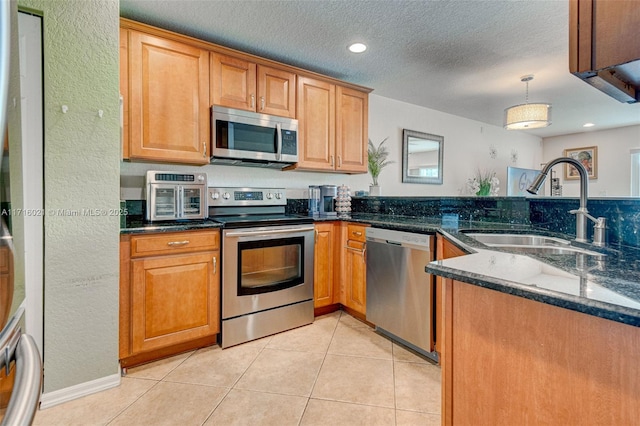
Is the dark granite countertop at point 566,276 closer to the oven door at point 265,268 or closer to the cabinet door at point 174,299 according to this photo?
the oven door at point 265,268

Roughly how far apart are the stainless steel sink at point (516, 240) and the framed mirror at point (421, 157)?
93.5 inches

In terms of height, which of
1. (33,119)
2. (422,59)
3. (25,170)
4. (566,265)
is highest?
(422,59)

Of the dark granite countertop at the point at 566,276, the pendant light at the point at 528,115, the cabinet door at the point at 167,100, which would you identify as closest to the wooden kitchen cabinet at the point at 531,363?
the dark granite countertop at the point at 566,276

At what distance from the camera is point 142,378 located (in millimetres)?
1838

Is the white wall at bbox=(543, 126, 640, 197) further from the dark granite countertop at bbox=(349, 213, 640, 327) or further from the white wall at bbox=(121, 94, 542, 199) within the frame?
the dark granite countertop at bbox=(349, 213, 640, 327)

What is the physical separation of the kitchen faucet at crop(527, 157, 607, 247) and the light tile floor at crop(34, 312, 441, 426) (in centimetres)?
110

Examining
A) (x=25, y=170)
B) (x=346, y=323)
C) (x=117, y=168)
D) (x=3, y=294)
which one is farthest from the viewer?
(x=346, y=323)

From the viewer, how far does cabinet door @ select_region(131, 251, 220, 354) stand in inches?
74.4

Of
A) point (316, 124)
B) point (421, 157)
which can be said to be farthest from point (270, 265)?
point (421, 157)

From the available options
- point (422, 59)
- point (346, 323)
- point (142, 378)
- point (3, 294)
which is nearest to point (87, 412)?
point (142, 378)

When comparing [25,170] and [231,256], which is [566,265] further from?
[25,170]

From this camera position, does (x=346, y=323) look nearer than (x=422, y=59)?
Yes

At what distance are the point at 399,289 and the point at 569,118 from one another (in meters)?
4.79

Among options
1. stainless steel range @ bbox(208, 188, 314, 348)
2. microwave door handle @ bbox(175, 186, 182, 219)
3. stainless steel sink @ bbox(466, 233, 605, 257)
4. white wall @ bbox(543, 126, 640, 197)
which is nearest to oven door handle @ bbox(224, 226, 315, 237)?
stainless steel range @ bbox(208, 188, 314, 348)
